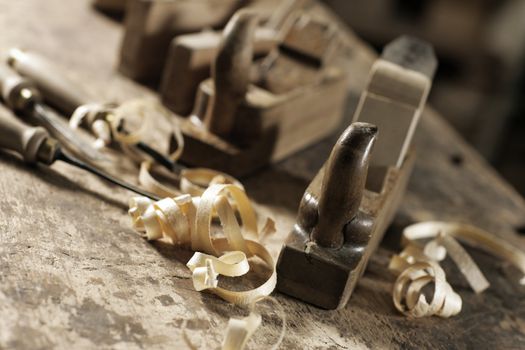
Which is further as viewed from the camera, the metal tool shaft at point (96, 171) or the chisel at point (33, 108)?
the chisel at point (33, 108)

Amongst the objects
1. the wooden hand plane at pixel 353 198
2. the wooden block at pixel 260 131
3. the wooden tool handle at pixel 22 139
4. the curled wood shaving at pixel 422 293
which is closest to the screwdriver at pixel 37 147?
the wooden tool handle at pixel 22 139

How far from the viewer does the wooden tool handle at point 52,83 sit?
1.38 metres

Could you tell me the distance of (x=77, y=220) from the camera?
1.11 meters

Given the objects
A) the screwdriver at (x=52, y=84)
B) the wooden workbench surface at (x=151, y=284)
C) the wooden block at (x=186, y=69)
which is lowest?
the wooden workbench surface at (x=151, y=284)

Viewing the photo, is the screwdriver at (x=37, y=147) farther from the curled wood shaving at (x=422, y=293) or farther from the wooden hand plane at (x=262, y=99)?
the curled wood shaving at (x=422, y=293)

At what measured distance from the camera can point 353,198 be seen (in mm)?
1013

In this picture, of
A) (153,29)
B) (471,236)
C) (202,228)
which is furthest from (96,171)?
(471,236)

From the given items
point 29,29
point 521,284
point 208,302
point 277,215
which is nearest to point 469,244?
point 521,284

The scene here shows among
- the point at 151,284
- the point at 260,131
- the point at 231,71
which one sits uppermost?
the point at 231,71

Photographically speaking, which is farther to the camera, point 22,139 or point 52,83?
point 52,83

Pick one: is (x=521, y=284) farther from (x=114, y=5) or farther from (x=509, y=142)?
(x=509, y=142)

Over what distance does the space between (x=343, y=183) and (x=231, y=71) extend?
389 mm

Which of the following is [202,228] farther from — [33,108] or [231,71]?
[33,108]

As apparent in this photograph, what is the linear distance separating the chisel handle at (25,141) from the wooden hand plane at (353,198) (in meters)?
0.44
